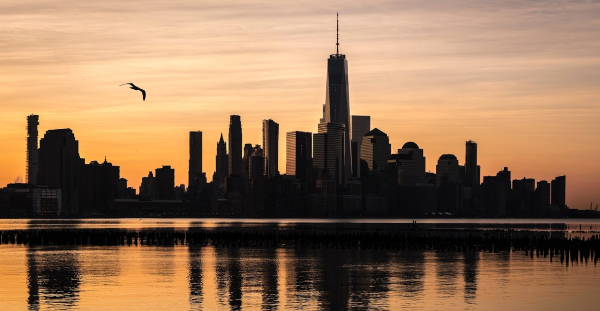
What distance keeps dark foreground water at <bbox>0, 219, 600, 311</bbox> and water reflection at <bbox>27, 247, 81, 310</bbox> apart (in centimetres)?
8

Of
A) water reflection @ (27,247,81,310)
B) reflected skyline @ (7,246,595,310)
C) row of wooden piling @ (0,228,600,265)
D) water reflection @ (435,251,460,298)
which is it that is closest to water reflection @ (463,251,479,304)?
reflected skyline @ (7,246,595,310)

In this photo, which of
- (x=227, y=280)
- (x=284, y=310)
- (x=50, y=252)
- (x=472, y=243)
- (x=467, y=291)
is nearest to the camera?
(x=284, y=310)

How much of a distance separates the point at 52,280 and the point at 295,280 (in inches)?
698

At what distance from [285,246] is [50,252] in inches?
1191

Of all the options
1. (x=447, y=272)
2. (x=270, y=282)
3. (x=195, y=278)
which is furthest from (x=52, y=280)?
(x=447, y=272)

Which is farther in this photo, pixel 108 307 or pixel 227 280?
pixel 227 280

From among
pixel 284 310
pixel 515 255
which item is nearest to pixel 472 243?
pixel 515 255

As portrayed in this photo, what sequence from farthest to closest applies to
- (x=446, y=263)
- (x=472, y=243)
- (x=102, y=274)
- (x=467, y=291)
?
(x=472, y=243) → (x=446, y=263) → (x=102, y=274) → (x=467, y=291)

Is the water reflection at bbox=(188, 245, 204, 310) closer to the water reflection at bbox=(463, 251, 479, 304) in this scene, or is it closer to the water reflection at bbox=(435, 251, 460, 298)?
the water reflection at bbox=(435, 251, 460, 298)

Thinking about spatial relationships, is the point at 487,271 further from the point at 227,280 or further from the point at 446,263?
the point at 227,280

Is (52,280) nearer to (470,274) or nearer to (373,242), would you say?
(470,274)

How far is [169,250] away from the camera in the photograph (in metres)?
110

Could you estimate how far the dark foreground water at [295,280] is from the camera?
5125cm

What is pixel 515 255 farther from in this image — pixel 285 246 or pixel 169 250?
pixel 169 250
